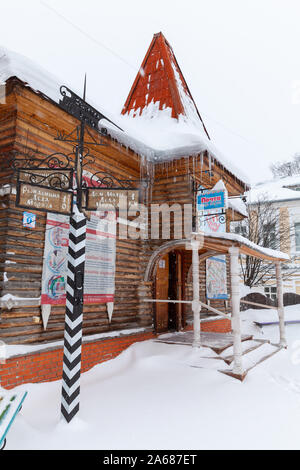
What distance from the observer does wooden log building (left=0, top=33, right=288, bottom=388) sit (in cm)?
549

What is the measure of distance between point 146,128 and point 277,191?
17471mm

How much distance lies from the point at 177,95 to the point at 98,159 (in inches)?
199

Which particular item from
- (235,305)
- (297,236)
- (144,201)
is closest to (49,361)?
(235,305)

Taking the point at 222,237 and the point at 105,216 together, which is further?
the point at 105,216

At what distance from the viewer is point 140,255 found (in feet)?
28.9

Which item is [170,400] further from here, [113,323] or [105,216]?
[105,216]

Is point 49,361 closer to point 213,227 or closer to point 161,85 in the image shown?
point 213,227

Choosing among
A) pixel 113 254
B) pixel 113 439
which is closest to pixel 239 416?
pixel 113 439

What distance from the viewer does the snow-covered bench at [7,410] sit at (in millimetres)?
3316

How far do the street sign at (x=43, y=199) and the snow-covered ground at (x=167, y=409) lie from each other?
2794 mm

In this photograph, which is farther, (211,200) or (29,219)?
(211,200)

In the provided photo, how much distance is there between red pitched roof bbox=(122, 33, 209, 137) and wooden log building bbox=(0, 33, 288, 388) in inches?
1.7

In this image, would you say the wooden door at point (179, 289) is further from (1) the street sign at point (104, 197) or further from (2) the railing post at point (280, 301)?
(1) the street sign at point (104, 197)

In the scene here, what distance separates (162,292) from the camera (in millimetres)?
9680
